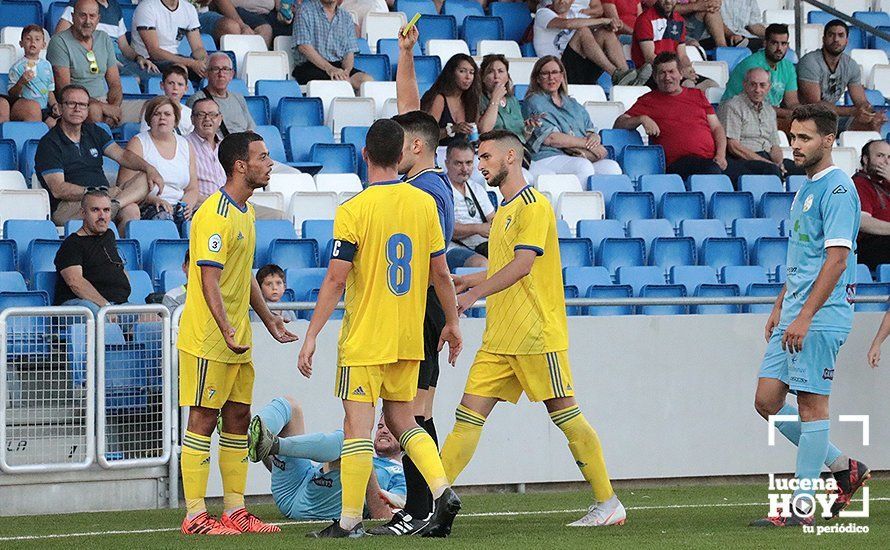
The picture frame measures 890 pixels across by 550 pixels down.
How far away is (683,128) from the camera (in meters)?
12.9

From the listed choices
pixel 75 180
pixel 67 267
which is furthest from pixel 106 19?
pixel 67 267

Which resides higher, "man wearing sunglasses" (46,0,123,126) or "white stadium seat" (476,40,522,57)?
"white stadium seat" (476,40,522,57)

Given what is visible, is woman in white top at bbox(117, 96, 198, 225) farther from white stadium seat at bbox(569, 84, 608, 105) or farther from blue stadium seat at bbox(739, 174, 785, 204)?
blue stadium seat at bbox(739, 174, 785, 204)

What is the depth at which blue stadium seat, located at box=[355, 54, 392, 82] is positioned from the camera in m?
13.2

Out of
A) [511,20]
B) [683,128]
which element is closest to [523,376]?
[683,128]

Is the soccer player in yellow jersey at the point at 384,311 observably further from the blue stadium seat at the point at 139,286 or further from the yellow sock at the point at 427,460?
the blue stadium seat at the point at 139,286

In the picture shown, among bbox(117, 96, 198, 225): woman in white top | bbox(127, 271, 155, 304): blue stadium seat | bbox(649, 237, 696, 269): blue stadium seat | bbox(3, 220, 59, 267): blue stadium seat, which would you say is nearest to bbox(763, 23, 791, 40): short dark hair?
bbox(649, 237, 696, 269): blue stadium seat

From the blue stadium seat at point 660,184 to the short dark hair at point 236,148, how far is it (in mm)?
6027

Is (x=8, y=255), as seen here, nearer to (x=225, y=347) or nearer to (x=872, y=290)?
(x=225, y=347)

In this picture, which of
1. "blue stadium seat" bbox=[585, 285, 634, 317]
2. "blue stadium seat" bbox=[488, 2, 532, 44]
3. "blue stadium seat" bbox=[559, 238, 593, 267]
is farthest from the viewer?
"blue stadium seat" bbox=[488, 2, 532, 44]

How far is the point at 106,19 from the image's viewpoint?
12445 mm

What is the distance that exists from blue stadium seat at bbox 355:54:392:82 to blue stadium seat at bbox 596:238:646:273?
3267 mm

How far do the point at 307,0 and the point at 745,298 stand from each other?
5.14m

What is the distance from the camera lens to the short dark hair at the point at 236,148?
6.70 m
